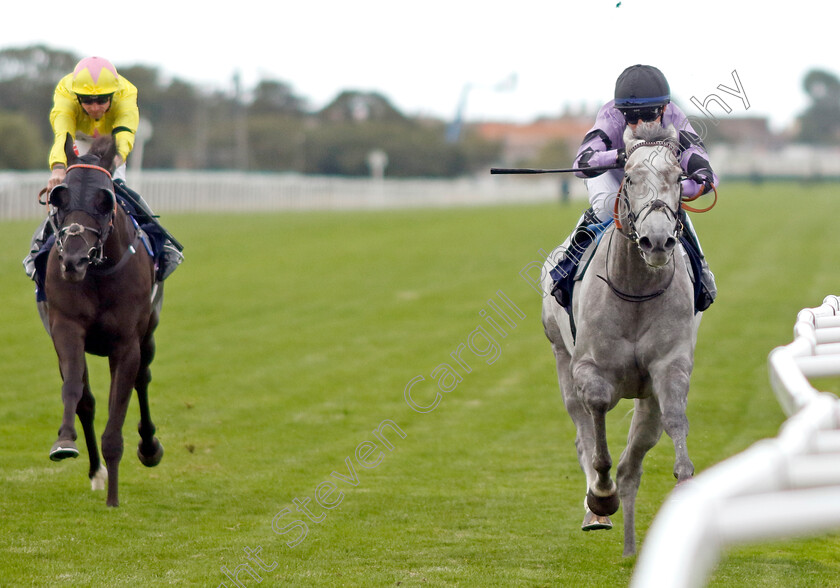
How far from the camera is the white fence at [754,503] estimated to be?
161 cm

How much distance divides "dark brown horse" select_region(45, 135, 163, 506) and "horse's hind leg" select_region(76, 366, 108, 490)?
0.24 meters

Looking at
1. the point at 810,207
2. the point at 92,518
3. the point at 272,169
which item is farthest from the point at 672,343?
the point at 272,169

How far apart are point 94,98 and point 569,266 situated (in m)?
3.12

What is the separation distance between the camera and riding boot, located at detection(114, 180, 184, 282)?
6.84 m

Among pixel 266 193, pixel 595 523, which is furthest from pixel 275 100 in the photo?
pixel 595 523

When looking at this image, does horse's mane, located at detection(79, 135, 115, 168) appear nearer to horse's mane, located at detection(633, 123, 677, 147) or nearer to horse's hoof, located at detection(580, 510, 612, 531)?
horse's mane, located at detection(633, 123, 677, 147)

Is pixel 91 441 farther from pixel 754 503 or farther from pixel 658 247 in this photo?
pixel 754 503

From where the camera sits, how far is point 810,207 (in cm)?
4697

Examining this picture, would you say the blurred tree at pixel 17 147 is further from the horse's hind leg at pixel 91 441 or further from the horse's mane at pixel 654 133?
the horse's mane at pixel 654 133

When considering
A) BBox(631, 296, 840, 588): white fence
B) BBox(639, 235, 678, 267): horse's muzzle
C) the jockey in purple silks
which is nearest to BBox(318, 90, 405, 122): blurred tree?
the jockey in purple silks

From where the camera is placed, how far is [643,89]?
5262 millimetres

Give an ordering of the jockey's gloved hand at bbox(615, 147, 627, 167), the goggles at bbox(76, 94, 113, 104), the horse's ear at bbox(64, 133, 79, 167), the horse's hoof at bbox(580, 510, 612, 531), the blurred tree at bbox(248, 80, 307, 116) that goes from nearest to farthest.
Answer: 1. the jockey's gloved hand at bbox(615, 147, 627, 167)
2. the horse's hoof at bbox(580, 510, 612, 531)
3. the horse's ear at bbox(64, 133, 79, 167)
4. the goggles at bbox(76, 94, 113, 104)
5. the blurred tree at bbox(248, 80, 307, 116)

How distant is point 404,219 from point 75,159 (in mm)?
31939

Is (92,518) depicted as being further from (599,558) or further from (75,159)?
(599,558)
